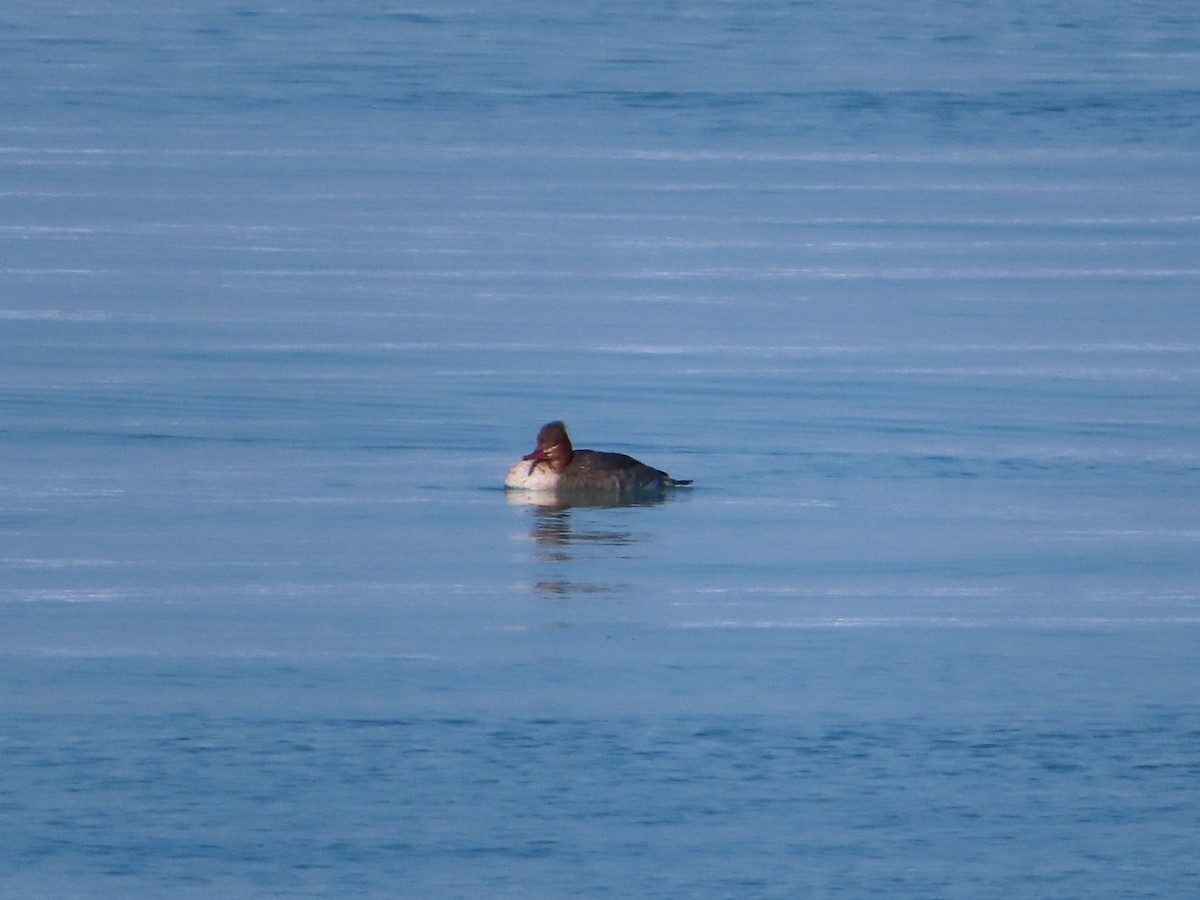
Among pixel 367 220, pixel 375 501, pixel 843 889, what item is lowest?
pixel 843 889

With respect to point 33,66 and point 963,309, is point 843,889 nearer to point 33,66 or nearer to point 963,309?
point 963,309

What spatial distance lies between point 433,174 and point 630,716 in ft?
59.3

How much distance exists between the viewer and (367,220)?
2362 cm

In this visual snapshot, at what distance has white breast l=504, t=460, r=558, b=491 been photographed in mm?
12703

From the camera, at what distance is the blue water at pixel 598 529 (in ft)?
26.8

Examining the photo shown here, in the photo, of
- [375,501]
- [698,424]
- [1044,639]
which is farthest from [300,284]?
[1044,639]

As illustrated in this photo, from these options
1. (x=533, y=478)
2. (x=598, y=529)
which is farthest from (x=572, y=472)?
(x=598, y=529)

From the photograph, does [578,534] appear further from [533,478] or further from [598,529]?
[533,478]

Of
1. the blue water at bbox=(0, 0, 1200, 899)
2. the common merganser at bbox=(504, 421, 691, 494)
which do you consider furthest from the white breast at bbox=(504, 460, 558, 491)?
the blue water at bbox=(0, 0, 1200, 899)

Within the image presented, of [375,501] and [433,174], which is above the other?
[433,174]

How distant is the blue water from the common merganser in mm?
167

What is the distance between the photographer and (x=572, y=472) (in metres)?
12.7

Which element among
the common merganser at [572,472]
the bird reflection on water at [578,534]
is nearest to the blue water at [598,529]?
the bird reflection on water at [578,534]

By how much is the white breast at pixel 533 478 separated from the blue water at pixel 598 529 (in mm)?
172
